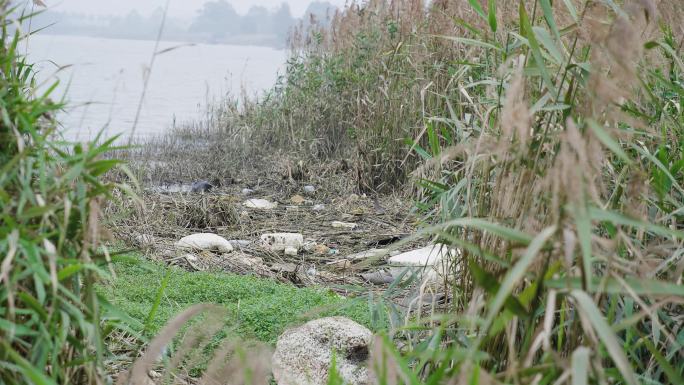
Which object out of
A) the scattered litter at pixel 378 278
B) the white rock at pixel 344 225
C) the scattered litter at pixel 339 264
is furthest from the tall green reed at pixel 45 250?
the white rock at pixel 344 225

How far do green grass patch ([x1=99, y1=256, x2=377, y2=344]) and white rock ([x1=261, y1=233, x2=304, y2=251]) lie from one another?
0.78 metres

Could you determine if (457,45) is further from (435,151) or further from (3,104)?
(3,104)

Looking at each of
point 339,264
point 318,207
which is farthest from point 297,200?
point 339,264

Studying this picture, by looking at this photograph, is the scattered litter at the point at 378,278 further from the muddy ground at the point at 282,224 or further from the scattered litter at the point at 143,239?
the scattered litter at the point at 143,239

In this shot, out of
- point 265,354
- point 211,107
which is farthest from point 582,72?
point 211,107

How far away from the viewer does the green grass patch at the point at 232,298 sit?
3318 millimetres

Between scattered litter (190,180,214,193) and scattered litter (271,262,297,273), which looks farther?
scattered litter (190,180,214,193)

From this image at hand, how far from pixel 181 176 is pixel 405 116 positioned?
7.71 ft

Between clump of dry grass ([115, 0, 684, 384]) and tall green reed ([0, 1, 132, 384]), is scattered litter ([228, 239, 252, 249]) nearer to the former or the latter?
clump of dry grass ([115, 0, 684, 384])

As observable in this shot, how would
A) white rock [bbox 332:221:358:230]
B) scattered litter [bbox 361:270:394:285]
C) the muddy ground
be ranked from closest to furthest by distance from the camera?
1. scattered litter [bbox 361:270:394:285]
2. the muddy ground
3. white rock [bbox 332:221:358:230]

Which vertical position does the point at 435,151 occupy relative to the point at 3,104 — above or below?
below

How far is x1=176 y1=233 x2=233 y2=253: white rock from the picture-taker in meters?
4.77

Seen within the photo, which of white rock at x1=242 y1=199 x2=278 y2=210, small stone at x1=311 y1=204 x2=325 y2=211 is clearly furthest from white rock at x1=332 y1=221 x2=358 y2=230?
white rock at x1=242 y1=199 x2=278 y2=210

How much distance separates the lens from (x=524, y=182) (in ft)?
6.14
